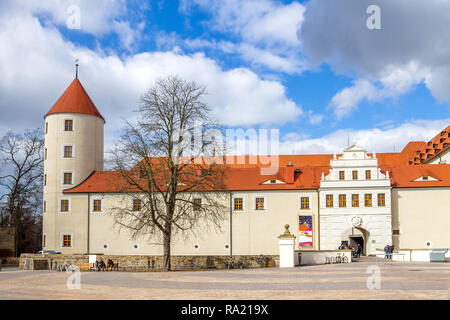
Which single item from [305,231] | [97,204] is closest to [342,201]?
[305,231]

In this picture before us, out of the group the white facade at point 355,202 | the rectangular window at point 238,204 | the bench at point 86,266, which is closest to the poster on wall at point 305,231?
the white facade at point 355,202

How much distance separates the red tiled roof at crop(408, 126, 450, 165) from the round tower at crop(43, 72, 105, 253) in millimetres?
37311

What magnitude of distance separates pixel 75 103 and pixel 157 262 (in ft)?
71.4

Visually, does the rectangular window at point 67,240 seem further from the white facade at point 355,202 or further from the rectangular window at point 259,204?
the white facade at point 355,202

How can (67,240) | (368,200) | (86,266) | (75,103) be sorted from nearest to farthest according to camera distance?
1. (86,266)
2. (368,200)
3. (67,240)
4. (75,103)

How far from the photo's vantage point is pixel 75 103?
53625mm

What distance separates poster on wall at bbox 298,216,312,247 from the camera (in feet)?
160

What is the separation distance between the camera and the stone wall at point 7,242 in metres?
50.7

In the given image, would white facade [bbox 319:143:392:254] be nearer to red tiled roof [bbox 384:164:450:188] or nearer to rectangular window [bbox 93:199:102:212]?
red tiled roof [bbox 384:164:450:188]

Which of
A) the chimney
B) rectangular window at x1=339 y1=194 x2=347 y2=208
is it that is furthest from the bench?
rectangular window at x1=339 y1=194 x2=347 y2=208

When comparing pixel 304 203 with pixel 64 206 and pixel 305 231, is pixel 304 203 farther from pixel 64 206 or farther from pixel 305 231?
pixel 64 206
